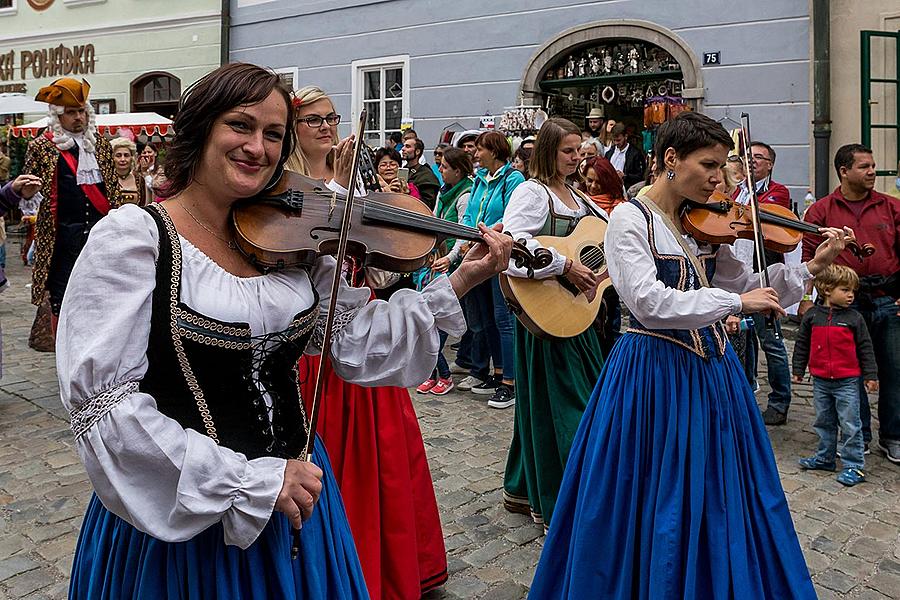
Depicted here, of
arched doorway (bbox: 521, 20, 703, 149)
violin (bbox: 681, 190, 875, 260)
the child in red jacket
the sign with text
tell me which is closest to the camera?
violin (bbox: 681, 190, 875, 260)

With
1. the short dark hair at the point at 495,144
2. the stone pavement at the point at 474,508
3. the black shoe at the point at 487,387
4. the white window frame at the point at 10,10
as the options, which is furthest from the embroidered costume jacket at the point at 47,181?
the white window frame at the point at 10,10

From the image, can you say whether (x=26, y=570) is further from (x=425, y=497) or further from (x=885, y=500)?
(x=885, y=500)

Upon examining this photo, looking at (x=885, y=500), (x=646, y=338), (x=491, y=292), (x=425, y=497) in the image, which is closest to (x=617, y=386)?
(x=646, y=338)

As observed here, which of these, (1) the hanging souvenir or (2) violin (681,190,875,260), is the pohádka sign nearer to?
(1) the hanging souvenir

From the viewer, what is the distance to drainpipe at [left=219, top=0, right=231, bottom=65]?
47.5 feet

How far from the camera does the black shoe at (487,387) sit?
6473mm

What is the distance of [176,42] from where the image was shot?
1532 cm

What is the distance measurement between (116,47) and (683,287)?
624 inches

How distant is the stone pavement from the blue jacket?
4.45 feet

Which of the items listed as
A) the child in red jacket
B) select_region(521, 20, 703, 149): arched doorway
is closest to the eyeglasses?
the child in red jacket

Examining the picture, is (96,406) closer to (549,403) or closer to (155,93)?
(549,403)

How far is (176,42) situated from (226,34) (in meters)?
1.34

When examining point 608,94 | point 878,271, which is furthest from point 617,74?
point 878,271

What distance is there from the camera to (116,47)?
53.1 feet
